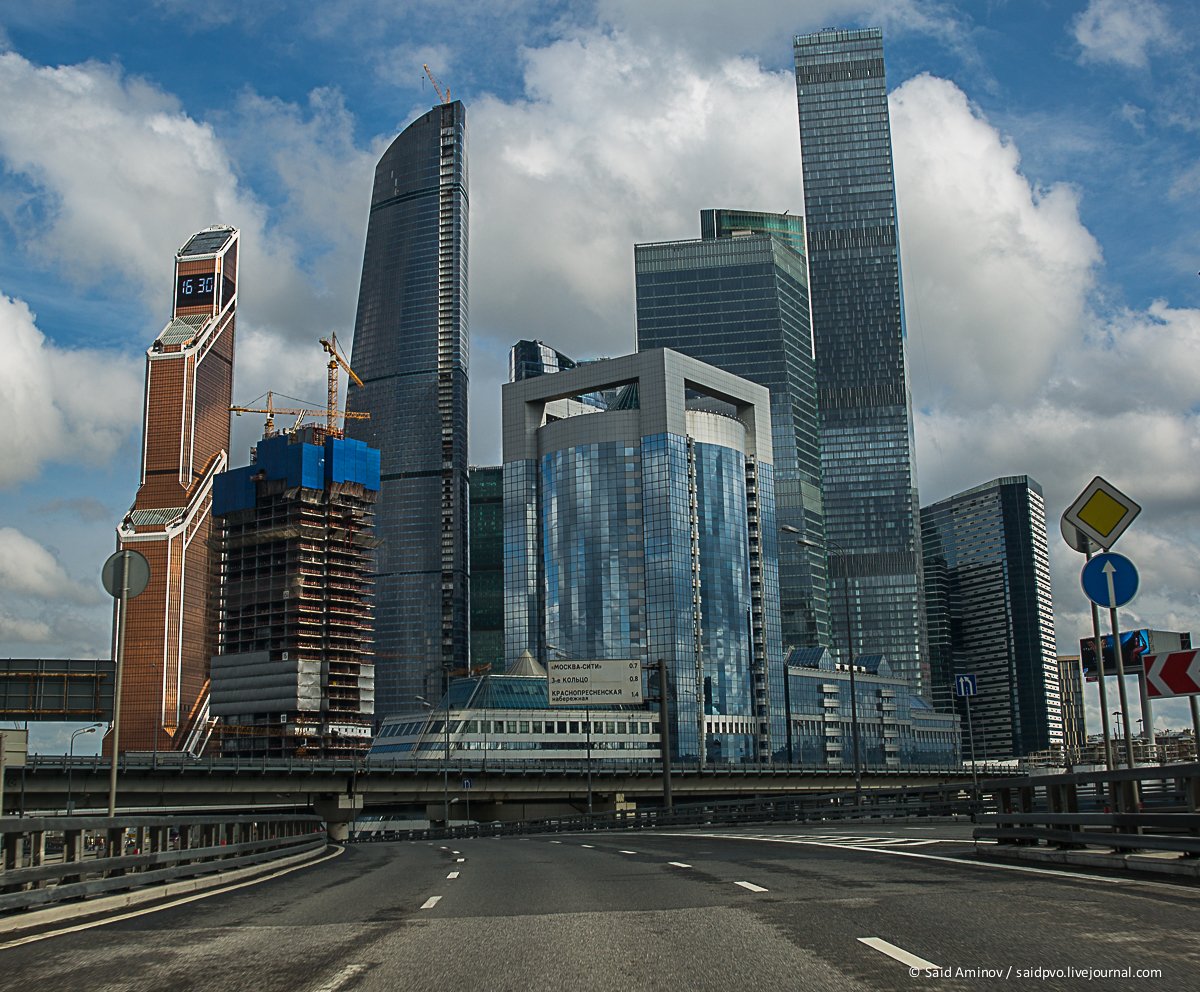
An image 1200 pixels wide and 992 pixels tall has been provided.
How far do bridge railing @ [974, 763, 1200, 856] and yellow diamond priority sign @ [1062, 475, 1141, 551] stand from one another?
11.3 ft

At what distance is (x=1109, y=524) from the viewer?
718 inches

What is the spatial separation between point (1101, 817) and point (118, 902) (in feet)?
42.1

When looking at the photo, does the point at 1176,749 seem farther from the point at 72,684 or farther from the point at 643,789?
the point at 643,789

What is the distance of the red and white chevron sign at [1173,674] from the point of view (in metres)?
18.4

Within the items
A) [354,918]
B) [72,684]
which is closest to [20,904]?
[354,918]

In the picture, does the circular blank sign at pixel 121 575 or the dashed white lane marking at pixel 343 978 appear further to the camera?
the circular blank sign at pixel 121 575

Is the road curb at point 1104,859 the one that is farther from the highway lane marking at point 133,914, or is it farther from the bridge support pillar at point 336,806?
the bridge support pillar at point 336,806

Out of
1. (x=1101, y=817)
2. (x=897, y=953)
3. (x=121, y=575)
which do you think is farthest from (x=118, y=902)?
(x=1101, y=817)

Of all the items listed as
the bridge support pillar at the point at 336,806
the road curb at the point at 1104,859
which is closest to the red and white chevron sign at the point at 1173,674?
the road curb at the point at 1104,859

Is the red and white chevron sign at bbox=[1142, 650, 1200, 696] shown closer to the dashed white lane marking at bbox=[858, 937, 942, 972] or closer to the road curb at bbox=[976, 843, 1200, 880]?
the road curb at bbox=[976, 843, 1200, 880]

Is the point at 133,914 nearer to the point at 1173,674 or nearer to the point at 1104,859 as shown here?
the point at 1104,859

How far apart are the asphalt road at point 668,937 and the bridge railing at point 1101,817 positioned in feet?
2.97

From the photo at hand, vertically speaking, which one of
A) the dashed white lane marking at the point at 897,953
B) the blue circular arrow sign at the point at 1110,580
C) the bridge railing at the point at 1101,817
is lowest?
the dashed white lane marking at the point at 897,953

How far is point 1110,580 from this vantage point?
1769 cm
